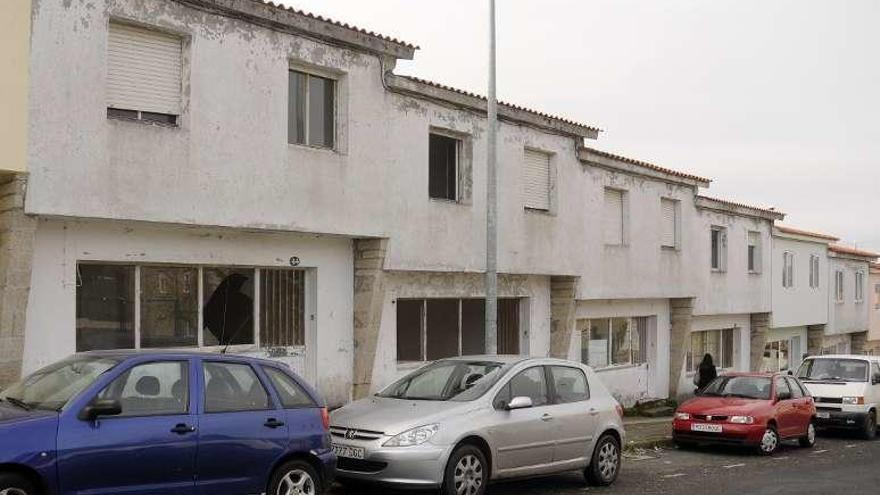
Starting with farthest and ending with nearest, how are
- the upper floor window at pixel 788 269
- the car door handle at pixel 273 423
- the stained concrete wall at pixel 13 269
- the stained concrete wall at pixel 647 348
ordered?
the upper floor window at pixel 788 269 < the stained concrete wall at pixel 647 348 < the stained concrete wall at pixel 13 269 < the car door handle at pixel 273 423

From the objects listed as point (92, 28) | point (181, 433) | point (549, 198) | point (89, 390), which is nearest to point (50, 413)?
point (89, 390)

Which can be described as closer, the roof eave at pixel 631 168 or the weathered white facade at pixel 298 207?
the weathered white facade at pixel 298 207

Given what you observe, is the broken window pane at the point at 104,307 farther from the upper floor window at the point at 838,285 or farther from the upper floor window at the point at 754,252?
the upper floor window at the point at 838,285

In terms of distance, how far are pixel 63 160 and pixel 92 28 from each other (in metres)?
1.70

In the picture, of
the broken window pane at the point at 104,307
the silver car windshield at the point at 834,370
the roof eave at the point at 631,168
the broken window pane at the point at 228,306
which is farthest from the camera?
the roof eave at the point at 631,168

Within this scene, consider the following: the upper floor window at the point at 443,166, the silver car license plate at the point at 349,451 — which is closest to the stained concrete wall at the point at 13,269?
the silver car license plate at the point at 349,451

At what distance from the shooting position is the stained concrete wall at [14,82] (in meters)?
11.3

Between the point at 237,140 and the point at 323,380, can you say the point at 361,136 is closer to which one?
the point at 237,140

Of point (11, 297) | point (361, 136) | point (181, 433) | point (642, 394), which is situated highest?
point (361, 136)

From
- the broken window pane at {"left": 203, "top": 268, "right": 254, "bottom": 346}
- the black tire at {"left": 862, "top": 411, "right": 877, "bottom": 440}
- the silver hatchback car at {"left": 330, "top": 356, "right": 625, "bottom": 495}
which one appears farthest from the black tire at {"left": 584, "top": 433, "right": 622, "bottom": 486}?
the black tire at {"left": 862, "top": 411, "right": 877, "bottom": 440}

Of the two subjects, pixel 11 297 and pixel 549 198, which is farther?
pixel 549 198

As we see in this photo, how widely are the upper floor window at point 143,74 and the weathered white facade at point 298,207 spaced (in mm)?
105

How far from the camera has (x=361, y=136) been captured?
15.9m

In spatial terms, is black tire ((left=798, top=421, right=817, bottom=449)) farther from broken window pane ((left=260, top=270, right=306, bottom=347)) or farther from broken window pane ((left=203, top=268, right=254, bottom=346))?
broken window pane ((left=203, top=268, right=254, bottom=346))
